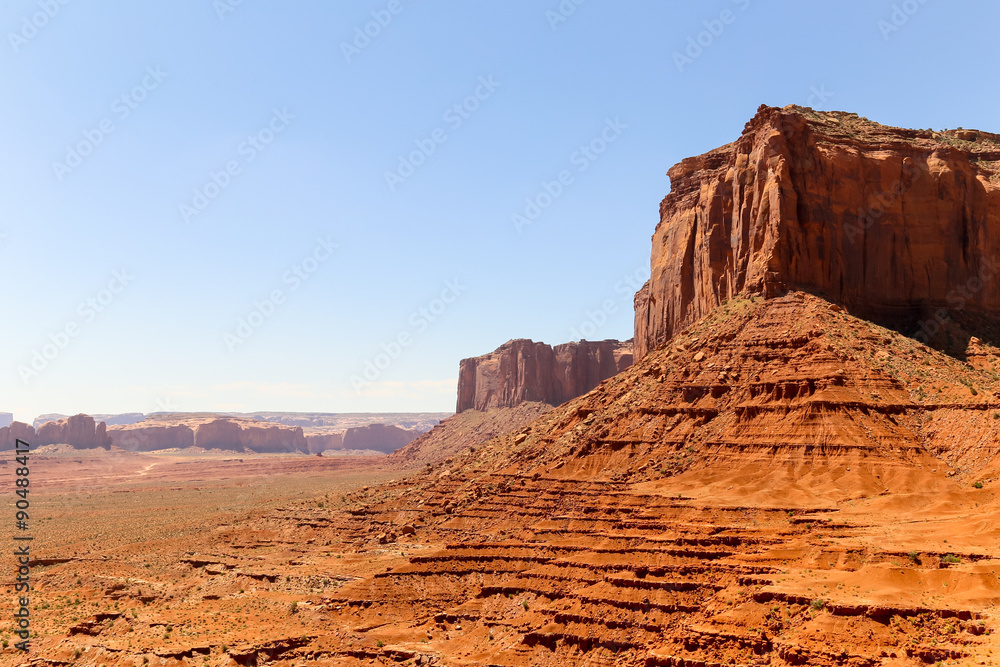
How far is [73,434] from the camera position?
165125 millimetres

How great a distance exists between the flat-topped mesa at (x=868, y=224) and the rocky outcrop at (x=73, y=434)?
15797cm

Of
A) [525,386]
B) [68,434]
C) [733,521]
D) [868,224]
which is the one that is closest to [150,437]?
[68,434]

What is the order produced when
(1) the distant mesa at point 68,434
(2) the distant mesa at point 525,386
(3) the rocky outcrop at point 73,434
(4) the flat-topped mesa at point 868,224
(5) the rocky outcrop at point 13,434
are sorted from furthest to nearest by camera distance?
(3) the rocky outcrop at point 73,434 < (1) the distant mesa at point 68,434 < (5) the rocky outcrop at point 13,434 < (2) the distant mesa at point 525,386 < (4) the flat-topped mesa at point 868,224

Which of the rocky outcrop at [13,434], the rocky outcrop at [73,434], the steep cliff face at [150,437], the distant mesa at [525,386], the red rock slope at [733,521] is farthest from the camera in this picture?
the steep cliff face at [150,437]

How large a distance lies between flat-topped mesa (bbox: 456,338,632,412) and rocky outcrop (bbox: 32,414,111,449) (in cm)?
9181

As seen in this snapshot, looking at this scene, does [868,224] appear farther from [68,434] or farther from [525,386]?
[68,434]

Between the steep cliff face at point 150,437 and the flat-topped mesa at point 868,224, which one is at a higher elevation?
the flat-topped mesa at point 868,224

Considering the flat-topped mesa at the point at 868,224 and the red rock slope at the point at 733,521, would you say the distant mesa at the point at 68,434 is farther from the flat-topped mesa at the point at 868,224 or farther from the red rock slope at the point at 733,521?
the flat-topped mesa at the point at 868,224

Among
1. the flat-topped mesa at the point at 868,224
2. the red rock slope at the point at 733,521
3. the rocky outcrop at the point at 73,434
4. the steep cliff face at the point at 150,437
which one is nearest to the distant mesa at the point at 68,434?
the rocky outcrop at the point at 73,434

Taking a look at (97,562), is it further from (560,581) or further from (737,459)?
(737,459)

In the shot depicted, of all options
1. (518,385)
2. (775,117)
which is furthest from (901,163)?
(518,385)

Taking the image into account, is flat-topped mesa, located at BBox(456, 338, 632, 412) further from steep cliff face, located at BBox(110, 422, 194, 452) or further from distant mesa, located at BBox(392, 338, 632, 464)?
steep cliff face, located at BBox(110, 422, 194, 452)

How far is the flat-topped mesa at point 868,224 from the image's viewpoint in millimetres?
48438

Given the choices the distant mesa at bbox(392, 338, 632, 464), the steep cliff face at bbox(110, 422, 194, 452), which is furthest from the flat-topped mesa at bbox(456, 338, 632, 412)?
the steep cliff face at bbox(110, 422, 194, 452)
